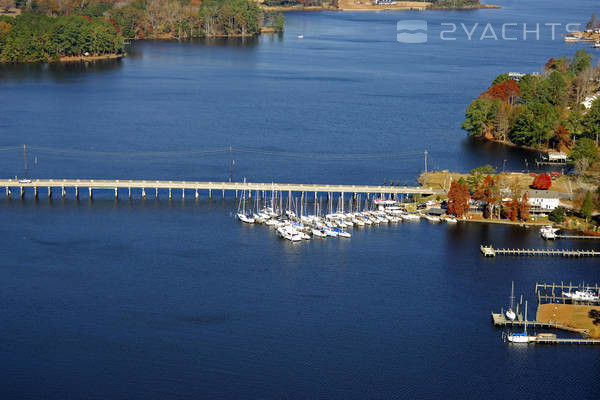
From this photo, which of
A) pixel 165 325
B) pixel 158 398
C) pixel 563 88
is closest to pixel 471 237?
pixel 165 325

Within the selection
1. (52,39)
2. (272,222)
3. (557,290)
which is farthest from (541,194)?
(52,39)

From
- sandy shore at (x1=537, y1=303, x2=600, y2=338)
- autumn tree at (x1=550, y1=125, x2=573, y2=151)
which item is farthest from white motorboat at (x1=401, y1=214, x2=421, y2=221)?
autumn tree at (x1=550, y1=125, x2=573, y2=151)

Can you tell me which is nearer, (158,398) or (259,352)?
(158,398)

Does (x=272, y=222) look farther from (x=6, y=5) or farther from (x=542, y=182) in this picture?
(x=6, y=5)

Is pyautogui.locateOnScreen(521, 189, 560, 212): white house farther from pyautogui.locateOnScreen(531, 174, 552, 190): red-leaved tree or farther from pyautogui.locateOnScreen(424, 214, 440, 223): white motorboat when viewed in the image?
pyautogui.locateOnScreen(424, 214, 440, 223): white motorboat

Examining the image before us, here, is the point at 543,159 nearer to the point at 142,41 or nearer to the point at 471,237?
the point at 471,237

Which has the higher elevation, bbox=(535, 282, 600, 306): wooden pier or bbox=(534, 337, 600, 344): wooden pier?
bbox=(535, 282, 600, 306): wooden pier
